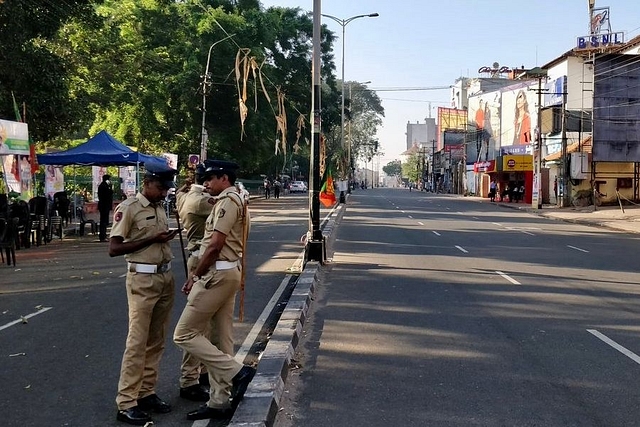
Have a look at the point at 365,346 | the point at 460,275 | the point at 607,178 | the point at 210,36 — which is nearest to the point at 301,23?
the point at 210,36

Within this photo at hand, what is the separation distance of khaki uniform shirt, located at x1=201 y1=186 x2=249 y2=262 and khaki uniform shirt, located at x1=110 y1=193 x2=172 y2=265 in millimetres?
386

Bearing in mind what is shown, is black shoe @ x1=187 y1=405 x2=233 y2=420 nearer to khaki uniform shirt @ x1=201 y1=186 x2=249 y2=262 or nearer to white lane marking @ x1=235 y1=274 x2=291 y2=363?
khaki uniform shirt @ x1=201 y1=186 x2=249 y2=262

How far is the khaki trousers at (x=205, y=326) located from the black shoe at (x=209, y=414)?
0.11ft

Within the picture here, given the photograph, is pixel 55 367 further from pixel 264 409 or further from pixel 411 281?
pixel 411 281

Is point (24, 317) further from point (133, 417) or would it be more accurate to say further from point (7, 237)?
point (7, 237)

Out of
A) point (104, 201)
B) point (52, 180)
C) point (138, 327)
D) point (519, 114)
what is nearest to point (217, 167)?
point (138, 327)

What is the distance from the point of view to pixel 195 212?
236 inches

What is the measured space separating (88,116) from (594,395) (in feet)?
67.7

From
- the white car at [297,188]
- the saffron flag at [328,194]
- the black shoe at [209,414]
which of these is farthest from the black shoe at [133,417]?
the white car at [297,188]

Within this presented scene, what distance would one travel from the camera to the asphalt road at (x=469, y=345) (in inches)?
216

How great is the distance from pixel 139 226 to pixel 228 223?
71 centimetres

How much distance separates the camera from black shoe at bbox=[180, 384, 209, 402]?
5598mm

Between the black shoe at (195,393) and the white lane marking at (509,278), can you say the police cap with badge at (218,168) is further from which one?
the white lane marking at (509,278)

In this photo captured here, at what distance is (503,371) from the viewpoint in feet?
21.6
